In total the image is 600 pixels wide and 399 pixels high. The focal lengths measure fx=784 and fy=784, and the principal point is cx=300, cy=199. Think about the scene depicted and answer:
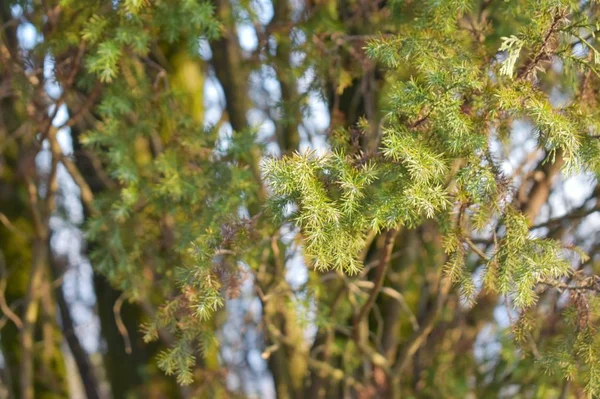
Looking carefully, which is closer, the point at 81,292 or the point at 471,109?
the point at 471,109

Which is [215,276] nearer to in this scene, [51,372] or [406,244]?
[406,244]

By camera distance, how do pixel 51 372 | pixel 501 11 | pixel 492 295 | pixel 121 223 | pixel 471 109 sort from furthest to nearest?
pixel 51 372 < pixel 492 295 < pixel 121 223 < pixel 501 11 < pixel 471 109

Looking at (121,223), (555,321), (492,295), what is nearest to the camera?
(121,223)

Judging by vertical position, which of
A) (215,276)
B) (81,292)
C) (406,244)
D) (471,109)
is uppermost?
(81,292)

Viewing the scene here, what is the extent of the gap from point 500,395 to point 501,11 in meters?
2.29

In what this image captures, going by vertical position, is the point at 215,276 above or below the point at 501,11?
below

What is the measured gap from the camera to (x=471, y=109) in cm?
234

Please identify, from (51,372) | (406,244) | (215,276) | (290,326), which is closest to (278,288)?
(290,326)

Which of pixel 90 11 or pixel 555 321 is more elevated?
pixel 90 11

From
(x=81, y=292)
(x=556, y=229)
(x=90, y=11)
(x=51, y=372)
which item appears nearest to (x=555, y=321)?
(x=556, y=229)

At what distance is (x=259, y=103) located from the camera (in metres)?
5.32

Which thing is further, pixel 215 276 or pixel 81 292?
pixel 81 292

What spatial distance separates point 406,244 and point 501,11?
1.79 metres

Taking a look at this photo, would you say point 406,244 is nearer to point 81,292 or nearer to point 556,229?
point 556,229
